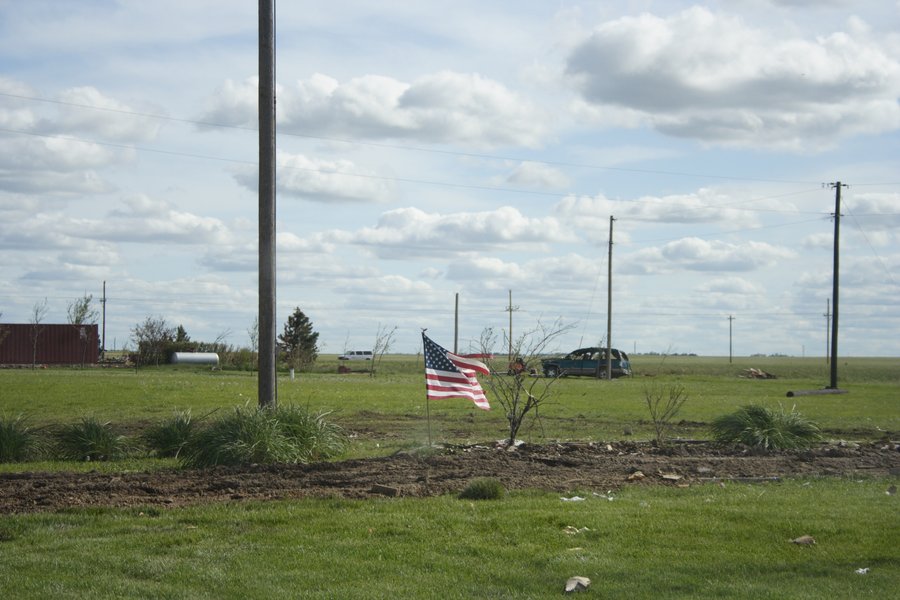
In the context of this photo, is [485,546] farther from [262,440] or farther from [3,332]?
[3,332]

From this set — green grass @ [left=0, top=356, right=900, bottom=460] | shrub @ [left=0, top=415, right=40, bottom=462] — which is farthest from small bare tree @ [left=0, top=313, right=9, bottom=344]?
shrub @ [left=0, top=415, right=40, bottom=462]

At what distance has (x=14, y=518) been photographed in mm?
9133

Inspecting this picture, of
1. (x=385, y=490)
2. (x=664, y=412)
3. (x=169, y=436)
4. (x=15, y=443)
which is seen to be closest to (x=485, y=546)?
(x=385, y=490)

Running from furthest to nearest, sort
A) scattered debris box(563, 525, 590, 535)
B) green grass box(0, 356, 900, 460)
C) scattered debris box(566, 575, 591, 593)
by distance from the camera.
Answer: green grass box(0, 356, 900, 460)
scattered debris box(563, 525, 590, 535)
scattered debris box(566, 575, 591, 593)

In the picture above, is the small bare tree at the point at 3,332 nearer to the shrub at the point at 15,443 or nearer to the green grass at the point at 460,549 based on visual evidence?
the shrub at the point at 15,443

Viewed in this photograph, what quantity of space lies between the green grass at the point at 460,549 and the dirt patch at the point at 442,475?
60cm

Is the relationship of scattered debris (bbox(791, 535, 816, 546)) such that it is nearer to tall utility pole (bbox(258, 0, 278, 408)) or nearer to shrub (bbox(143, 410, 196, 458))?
tall utility pole (bbox(258, 0, 278, 408))

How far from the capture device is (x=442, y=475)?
11.8 metres

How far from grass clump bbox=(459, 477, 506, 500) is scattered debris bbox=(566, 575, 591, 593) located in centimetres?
327

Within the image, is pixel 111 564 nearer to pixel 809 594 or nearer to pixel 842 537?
pixel 809 594

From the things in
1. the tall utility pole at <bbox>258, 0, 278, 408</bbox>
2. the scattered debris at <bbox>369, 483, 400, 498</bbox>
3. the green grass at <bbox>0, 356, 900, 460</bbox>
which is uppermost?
the tall utility pole at <bbox>258, 0, 278, 408</bbox>

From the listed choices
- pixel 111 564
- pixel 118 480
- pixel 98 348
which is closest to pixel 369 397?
pixel 118 480

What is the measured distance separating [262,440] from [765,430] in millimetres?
7942

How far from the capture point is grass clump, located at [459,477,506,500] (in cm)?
1033
